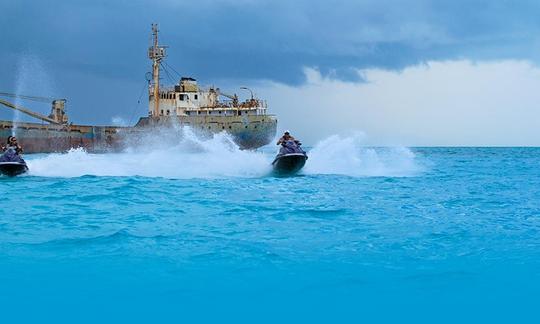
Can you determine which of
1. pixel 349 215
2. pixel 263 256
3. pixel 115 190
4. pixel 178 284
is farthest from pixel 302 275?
pixel 115 190

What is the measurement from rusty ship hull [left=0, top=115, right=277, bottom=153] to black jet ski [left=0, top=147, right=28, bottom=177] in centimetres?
2652

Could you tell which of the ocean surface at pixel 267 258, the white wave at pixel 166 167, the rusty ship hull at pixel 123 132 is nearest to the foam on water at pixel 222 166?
the white wave at pixel 166 167

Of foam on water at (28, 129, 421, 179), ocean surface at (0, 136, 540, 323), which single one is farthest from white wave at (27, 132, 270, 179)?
ocean surface at (0, 136, 540, 323)

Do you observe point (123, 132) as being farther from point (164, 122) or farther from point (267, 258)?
point (267, 258)

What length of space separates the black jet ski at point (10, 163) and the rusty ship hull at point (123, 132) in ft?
87.0

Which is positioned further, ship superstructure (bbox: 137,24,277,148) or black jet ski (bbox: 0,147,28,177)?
ship superstructure (bbox: 137,24,277,148)

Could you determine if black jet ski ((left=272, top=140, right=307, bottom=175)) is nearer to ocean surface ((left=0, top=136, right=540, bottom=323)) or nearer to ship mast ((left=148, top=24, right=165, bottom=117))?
ocean surface ((left=0, top=136, right=540, bottom=323))

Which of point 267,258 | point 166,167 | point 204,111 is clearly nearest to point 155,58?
point 204,111

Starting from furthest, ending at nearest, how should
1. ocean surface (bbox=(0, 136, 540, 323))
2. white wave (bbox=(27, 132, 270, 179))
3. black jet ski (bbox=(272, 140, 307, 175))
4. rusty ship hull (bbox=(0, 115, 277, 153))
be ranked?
rusty ship hull (bbox=(0, 115, 277, 153)), white wave (bbox=(27, 132, 270, 179)), black jet ski (bbox=(272, 140, 307, 175)), ocean surface (bbox=(0, 136, 540, 323))

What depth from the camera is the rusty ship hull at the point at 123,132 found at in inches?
1855

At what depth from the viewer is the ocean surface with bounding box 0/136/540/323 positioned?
5.89 meters

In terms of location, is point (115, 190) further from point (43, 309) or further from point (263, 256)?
point (43, 309)

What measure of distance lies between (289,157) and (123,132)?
31805 millimetres

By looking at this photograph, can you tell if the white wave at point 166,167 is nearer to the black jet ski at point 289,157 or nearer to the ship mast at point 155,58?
the black jet ski at point 289,157
